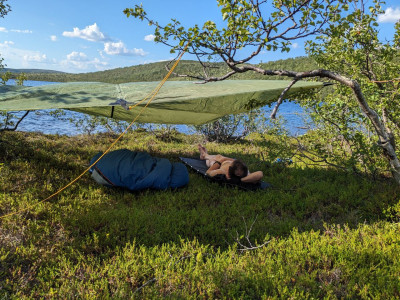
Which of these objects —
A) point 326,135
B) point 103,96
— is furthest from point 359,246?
point 103,96

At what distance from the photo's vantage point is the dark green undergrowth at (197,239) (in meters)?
2.68

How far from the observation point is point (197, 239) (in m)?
3.62

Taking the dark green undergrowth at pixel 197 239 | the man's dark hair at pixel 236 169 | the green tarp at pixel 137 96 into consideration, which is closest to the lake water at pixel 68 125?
the green tarp at pixel 137 96

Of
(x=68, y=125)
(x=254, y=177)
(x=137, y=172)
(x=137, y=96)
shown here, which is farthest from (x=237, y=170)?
(x=68, y=125)

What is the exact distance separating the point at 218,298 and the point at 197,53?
345 centimetres

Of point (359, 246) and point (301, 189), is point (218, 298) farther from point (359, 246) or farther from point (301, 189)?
point (301, 189)

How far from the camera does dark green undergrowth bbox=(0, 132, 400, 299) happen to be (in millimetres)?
2680

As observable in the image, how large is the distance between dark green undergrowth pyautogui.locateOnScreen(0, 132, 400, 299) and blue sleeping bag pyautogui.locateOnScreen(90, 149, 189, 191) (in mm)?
197

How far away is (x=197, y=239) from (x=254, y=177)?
2222mm

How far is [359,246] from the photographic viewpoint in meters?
3.28

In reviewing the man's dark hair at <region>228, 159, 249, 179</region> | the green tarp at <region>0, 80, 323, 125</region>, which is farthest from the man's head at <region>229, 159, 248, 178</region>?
the green tarp at <region>0, 80, 323, 125</region>

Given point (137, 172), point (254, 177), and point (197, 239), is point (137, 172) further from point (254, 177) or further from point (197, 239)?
point (254, 177)

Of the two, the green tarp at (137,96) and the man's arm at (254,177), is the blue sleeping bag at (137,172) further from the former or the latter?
the man's arm at (254,177)

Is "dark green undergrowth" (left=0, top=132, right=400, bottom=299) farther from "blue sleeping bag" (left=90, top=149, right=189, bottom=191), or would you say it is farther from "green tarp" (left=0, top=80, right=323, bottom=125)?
"green tarp" (left=0, top=80, right=323, bottom=125)
